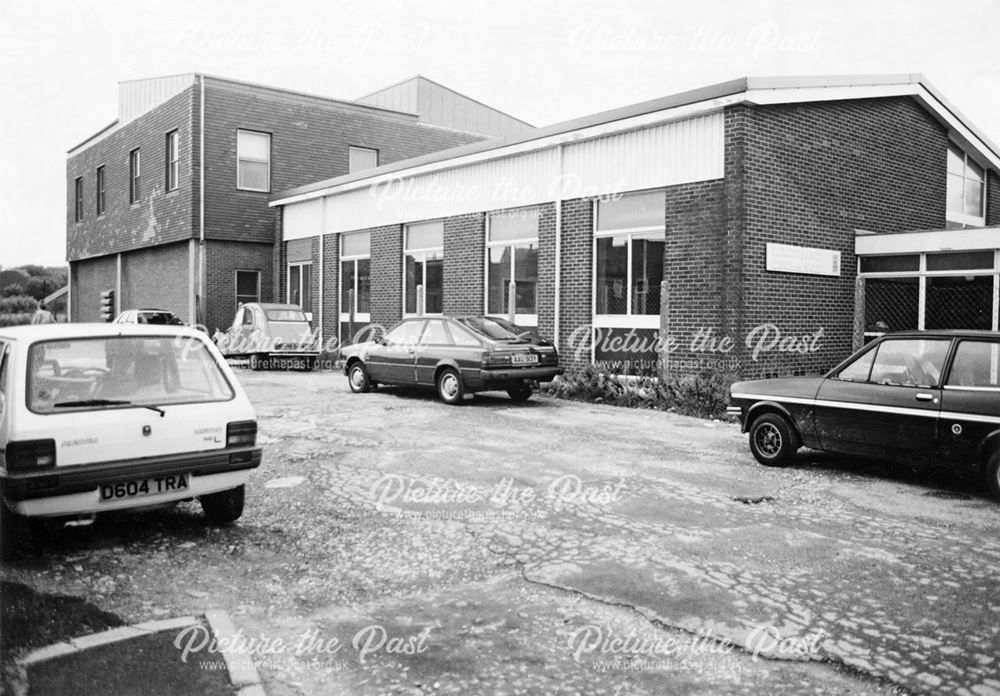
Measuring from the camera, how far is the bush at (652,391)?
40.9 feet

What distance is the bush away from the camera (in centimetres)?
1248

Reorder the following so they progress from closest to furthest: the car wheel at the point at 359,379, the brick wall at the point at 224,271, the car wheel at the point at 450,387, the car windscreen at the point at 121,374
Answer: the car windscreen at the point at 121,374, the car wheel at the point at 450,387, the car wheel at the point at 359,379, the brick wall at the point at 224,271

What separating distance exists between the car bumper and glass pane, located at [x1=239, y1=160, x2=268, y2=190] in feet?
76.3

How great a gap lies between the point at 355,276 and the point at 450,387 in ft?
33.2

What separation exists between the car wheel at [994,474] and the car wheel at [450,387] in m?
7.92

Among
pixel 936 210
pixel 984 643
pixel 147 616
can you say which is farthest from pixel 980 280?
pixel 147 616

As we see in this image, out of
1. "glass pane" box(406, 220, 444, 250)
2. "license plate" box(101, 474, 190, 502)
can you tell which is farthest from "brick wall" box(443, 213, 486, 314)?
"license plate" box(101, 474, 190, 502)

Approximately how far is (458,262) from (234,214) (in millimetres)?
11499

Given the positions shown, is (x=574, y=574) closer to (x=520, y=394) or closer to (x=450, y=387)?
(x=450, y=387)

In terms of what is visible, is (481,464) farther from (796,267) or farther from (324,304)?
(324,304)

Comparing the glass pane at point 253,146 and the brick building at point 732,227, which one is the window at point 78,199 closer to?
the glass pane at point 253,146

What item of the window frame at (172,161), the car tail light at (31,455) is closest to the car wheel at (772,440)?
the car tail light at (31,455)

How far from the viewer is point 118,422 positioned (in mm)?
5359

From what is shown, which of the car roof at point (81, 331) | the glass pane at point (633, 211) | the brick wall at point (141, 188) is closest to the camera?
the car roof at point (81, 331)
